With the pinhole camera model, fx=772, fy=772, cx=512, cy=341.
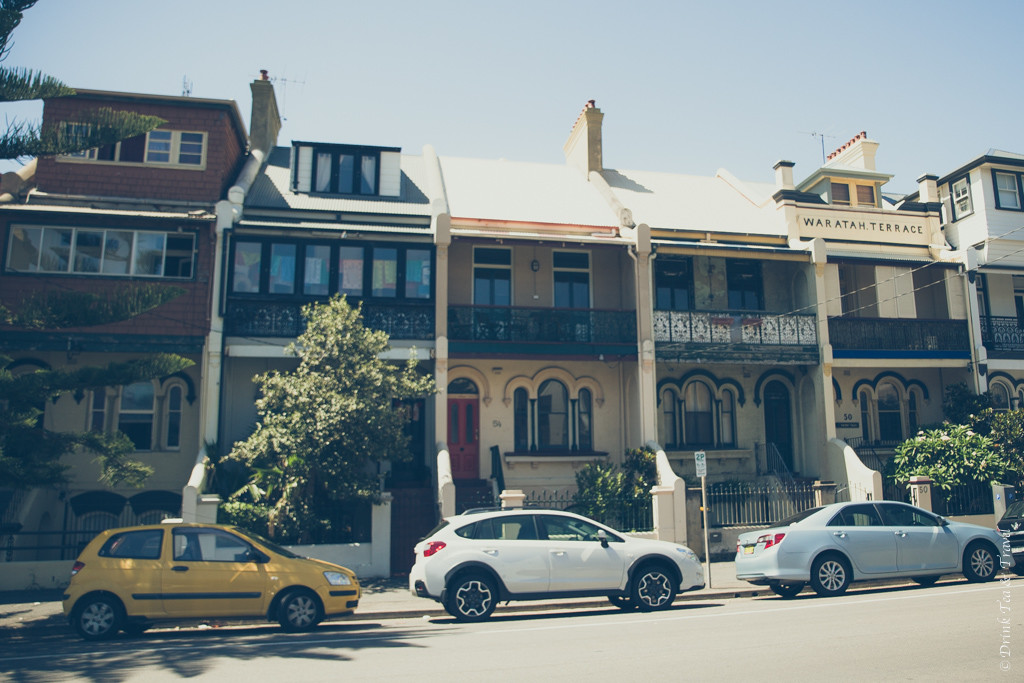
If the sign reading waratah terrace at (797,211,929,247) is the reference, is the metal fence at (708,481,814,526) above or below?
below

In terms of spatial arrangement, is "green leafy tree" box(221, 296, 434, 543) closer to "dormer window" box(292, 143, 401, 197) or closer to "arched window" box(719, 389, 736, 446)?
"dormer window" box(292, 143, 401, 197)

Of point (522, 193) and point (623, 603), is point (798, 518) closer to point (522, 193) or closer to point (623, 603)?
point (623, 603)

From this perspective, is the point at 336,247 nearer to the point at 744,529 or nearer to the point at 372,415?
the point at 372,415

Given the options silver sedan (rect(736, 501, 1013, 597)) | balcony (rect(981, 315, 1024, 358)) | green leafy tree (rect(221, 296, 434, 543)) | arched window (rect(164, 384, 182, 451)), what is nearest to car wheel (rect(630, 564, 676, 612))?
silver sedan (rect(736, 501, 1013, 597))

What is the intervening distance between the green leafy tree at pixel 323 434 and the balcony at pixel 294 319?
6.88 ft

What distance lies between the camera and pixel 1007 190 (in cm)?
2205

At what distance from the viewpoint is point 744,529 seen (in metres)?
16.6

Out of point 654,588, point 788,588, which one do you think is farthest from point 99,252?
point 788,588

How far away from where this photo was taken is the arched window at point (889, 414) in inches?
845

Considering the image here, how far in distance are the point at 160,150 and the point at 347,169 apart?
4.43m

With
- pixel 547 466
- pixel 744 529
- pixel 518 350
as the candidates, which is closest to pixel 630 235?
pixel 518 350

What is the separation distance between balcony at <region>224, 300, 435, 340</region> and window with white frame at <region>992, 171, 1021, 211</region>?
16602 millimetres

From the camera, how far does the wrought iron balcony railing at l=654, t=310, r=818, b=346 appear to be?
61.9ft

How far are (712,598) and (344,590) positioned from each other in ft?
19.3
